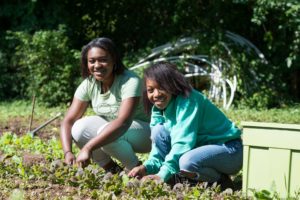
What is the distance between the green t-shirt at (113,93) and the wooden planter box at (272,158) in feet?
4.07

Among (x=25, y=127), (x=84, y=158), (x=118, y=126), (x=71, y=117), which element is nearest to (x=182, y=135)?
(x=118, y=126)

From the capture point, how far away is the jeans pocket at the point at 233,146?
4219 mm

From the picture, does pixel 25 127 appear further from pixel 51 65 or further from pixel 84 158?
pixel 84 158

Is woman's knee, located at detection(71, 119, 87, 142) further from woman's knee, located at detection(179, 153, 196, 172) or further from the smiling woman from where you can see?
woman's knee, located at detection(179, 153, 196, 172)

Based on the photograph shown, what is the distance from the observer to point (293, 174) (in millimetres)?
3529

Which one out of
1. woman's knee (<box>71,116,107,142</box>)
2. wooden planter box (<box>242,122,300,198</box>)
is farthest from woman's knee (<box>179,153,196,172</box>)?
woman's knee (<box>71,116,107,142</box>)

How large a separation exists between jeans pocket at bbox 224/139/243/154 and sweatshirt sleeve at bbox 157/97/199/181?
26 cm

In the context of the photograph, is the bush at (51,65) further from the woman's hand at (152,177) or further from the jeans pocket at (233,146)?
the woman's hand at (152,177)

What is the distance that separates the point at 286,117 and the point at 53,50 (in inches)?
169

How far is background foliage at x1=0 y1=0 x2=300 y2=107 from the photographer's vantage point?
1072cm

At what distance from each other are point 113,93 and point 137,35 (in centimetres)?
812

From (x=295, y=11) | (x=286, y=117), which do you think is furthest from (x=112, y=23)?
(x=286, y=117)

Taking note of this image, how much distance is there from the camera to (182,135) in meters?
4.04

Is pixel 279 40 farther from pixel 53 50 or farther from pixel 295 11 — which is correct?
pixel 53 50
